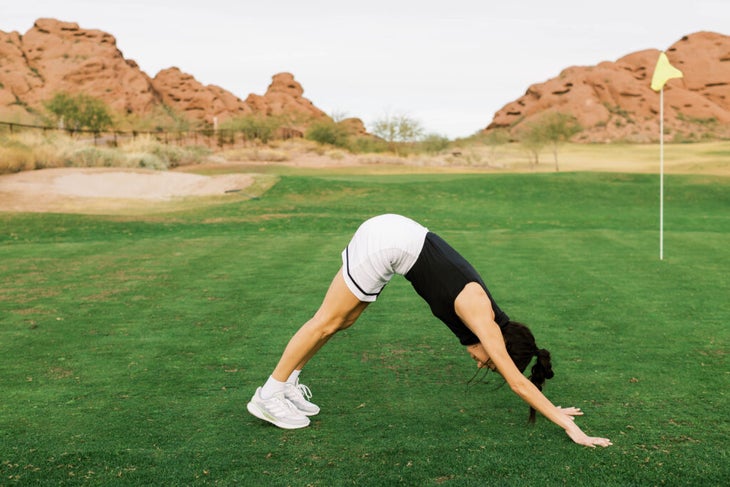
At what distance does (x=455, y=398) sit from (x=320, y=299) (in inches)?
150

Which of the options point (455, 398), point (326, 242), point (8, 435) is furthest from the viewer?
point (326, 242)

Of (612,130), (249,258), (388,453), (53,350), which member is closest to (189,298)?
(53,350)

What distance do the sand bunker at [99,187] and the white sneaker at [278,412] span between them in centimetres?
2247

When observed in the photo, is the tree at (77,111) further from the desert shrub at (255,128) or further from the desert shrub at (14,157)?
the desert shrub at (14,157)

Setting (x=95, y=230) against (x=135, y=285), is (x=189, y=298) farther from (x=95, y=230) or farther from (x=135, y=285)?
A: (x=95, y=230)

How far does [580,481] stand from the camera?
370cm

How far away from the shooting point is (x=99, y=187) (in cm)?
3083

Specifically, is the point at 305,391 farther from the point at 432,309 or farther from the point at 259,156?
the point at 259,156

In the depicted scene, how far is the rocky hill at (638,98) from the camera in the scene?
10350 cm

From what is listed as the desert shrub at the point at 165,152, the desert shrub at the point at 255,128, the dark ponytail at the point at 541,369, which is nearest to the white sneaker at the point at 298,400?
the dark ponytail at the point at 541,369

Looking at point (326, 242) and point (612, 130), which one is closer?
point (326, 242)

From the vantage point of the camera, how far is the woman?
4.00 metres

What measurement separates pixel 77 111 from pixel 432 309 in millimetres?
61998

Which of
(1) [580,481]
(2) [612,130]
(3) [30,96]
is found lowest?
(1) [580,481]
